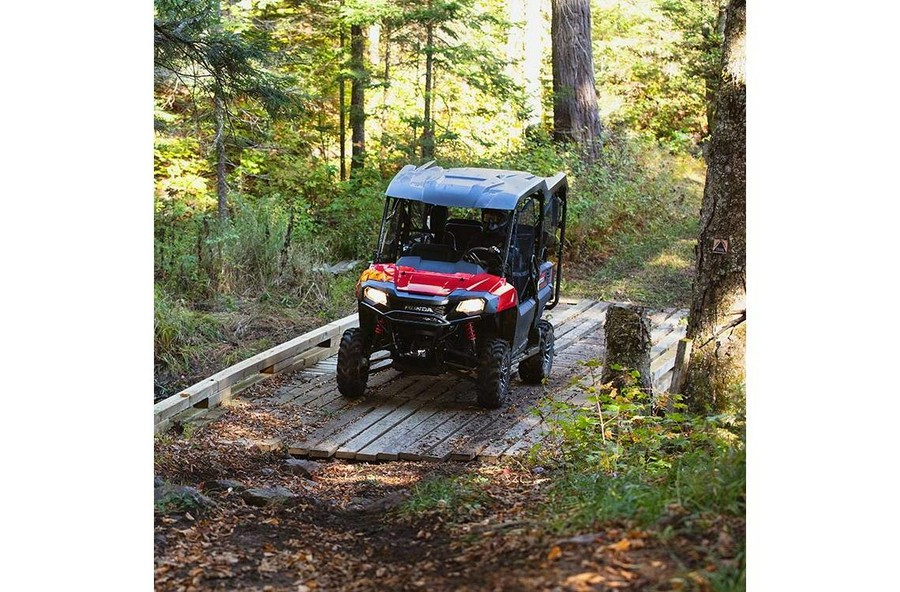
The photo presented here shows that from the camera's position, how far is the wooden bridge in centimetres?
640

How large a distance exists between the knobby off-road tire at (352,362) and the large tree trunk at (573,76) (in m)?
8.38

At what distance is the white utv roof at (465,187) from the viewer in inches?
279

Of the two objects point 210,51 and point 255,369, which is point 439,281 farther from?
point 210,51

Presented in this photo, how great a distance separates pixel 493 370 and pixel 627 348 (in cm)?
117

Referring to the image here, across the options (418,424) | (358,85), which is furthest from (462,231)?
(358,85)

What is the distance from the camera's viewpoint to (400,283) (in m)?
6.95

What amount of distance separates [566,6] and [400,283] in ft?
29.8

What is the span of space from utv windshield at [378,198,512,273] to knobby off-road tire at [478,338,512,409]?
52 cm

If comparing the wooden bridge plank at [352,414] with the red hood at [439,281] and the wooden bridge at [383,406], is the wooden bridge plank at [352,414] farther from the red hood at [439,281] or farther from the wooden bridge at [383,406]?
the red hood at [439,281]

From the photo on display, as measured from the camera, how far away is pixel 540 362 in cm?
776

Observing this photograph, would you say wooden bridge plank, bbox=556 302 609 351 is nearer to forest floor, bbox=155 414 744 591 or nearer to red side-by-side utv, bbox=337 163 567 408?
red side-by-side utv, bbox=337 163 567 408

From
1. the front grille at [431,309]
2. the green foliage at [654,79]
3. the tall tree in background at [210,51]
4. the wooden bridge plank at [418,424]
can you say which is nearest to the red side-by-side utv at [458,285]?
the front grille at [431,309]

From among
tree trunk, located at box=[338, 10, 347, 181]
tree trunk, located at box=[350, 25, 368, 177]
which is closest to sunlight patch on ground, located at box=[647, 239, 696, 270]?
tree trunk, located at box=[350, 25, 368, 177]
